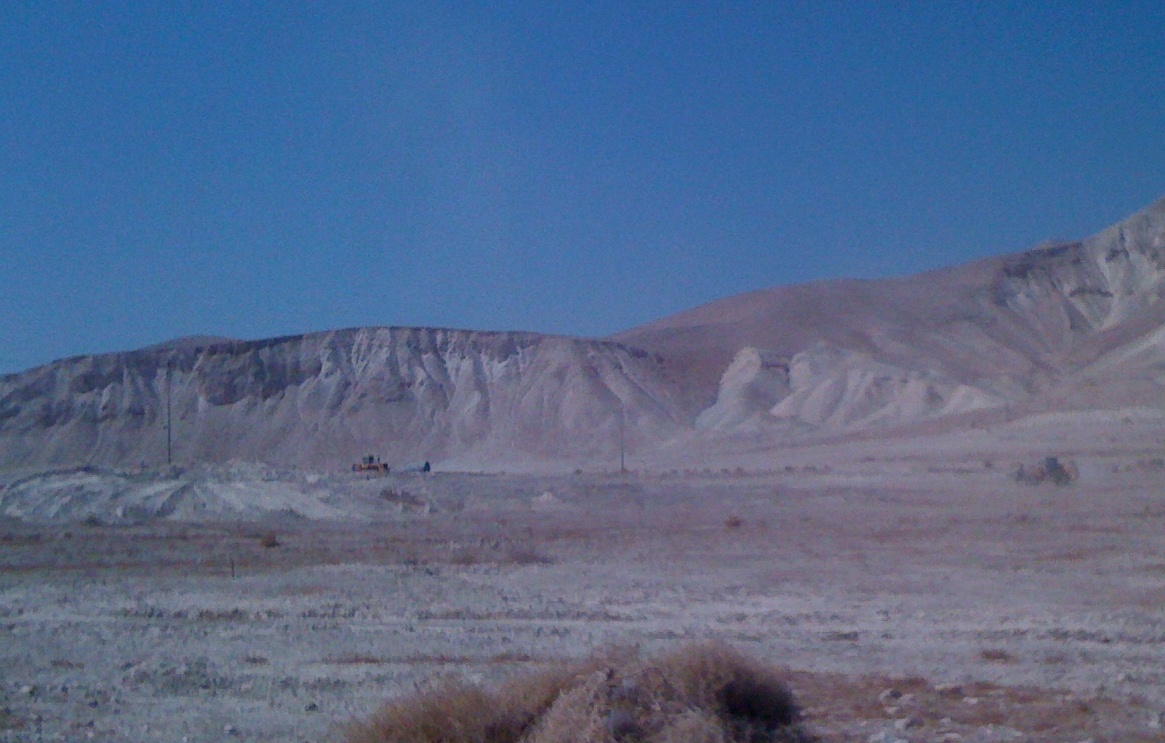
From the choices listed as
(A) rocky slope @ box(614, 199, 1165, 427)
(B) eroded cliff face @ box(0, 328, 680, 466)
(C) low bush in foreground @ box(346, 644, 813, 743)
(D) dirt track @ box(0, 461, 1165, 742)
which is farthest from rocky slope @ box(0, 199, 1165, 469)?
(C) low bush in foreground @ box(346, 644, 813, 743)

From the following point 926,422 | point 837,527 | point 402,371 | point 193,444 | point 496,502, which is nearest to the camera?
point 837,527

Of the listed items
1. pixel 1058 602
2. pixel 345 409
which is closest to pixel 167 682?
pixel 1058 602

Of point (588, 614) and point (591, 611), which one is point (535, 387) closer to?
point (591, 611)

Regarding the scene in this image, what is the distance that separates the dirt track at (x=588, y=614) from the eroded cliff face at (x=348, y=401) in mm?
57727

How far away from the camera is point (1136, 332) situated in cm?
10269

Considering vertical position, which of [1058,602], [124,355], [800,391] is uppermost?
A: [124,355]

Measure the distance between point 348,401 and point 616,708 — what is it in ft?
320

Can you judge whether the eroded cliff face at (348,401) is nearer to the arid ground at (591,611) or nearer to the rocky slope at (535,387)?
the rocky slope at (535,387)

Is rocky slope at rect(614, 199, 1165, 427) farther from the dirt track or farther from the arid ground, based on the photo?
the dirt track

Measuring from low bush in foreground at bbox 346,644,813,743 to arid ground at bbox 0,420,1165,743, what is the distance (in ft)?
3.25

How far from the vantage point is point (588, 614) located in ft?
58.4

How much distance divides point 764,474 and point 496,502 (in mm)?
17209

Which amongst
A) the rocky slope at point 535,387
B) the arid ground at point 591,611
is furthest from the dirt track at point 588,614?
the rocky slope at point 535,387

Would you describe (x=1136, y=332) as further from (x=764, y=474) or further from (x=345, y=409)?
(x=345, y=409)
